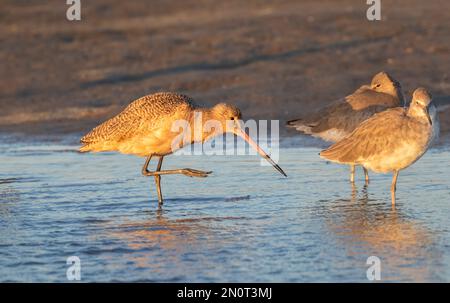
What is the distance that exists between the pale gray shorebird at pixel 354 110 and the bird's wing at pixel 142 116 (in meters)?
1.85

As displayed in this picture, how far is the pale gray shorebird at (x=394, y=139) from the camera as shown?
7754mm

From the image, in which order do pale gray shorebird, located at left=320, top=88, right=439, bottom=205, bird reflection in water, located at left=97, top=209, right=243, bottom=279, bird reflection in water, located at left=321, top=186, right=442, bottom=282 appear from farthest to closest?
pale gray shorebird, located at left=320, top=88, right=439, bottom=205 < bird reflection in water, located at left=97, top=209, right=243, bottom=279 < bird reflection in water, located at left=321, top=186, right=442, bottom=282

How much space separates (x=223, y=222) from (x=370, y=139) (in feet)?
5.12

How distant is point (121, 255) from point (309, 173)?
316cm

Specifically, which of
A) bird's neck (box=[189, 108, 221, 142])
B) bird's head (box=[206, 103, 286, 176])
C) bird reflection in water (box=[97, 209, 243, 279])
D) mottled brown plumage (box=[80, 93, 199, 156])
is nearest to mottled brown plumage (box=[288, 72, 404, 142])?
bird's head (box=[206, 103, 286, 176])

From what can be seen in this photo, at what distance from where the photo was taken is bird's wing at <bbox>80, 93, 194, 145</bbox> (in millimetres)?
8273

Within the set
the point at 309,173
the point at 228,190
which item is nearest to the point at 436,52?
the point at 309,173

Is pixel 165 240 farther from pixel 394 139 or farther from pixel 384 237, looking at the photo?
pixel 394 139

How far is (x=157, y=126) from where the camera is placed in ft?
27.0

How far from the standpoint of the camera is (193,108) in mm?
8391

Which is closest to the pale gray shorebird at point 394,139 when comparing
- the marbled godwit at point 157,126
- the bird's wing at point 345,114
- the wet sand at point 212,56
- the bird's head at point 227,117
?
the bird's head at point 227,117

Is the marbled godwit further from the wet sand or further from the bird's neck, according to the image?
the wet sand

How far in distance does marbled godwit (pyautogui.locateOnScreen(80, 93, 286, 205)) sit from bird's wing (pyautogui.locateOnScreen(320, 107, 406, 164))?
0.87 m

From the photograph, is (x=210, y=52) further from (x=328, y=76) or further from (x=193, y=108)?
(x=193, y=108)
